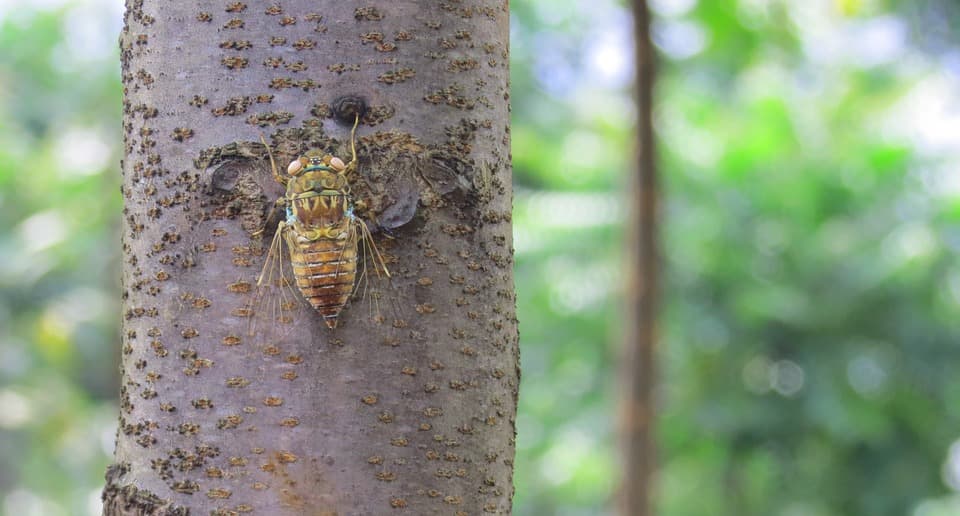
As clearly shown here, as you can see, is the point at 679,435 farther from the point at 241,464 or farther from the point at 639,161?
the point at 241,464

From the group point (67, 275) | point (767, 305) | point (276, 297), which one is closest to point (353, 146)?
point (276, 297)

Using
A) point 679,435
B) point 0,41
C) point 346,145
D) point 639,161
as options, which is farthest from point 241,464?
point 0,41

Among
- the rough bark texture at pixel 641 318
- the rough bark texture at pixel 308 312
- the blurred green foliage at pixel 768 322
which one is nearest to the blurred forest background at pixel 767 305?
the blurred green foliage at pixel 768 322

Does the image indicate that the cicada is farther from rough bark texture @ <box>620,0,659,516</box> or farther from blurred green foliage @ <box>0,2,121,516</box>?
blurred green foliage @ <box>0,2,121,516</box>

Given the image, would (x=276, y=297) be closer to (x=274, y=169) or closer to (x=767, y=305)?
(x=274, y=169)

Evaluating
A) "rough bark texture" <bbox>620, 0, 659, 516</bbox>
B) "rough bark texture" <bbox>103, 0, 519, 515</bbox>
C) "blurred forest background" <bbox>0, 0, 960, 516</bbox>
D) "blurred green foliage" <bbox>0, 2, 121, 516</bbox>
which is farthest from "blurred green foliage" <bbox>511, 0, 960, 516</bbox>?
"rough bark texture" <bbox>103, 0, 519, 515</bbox>

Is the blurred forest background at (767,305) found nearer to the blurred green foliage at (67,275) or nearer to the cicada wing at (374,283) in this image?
the blurred green foliage at (67,275)
